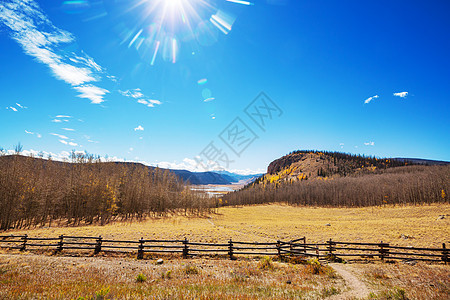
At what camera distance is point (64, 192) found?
4847 cm

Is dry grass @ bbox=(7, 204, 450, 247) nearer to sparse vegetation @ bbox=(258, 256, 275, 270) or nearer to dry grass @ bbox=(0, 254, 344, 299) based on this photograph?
sparse vegetation @ bbox=(258, 256, 275, 270)

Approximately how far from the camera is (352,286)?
1168 centimetres

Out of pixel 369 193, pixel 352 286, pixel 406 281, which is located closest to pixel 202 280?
pixel 352 286

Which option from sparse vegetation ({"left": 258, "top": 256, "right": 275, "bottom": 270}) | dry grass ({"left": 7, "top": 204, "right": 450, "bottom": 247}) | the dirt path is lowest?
dry grass ({"left": 7, "top": 204, "right": 450, "bottom": 247})

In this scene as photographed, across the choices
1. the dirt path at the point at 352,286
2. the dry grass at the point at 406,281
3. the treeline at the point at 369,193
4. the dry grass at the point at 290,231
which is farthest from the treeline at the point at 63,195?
the treeline at the point at 369,193

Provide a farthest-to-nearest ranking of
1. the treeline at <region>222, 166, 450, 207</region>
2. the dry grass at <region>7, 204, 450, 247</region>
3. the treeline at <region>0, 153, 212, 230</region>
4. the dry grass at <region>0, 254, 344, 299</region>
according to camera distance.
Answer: the treeline at <region>222, 166, 450, 207</region> < the treeline at <region>0, 153, 212, 230</region> < the dry grass at <region>7, 204, 450, 247</region> < the dry grass at <region>0, 254, 344, 299</region>

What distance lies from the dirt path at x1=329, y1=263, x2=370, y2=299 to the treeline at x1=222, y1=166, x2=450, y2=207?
113031 millimetres

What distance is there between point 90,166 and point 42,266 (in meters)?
68.7

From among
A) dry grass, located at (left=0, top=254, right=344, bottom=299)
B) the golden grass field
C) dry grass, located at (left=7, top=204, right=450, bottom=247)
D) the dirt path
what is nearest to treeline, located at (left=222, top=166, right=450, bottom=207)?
dry grass, located at (left=7, top=204, right=450, bottom=247)

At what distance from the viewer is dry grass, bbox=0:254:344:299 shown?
8.62 metres

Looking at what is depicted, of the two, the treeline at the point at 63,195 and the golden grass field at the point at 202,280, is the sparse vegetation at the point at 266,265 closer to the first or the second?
the golden grass field at the point at 202,280

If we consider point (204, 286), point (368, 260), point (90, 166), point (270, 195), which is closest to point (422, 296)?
point (368, 260)

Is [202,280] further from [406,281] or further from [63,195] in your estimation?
[63,195]

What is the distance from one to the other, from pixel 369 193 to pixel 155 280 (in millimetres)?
133889
